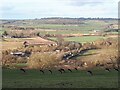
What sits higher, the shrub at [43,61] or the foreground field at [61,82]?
the foreground field at [61,82]

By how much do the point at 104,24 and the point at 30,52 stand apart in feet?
150

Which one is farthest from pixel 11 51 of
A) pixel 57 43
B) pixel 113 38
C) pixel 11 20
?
pixel 11 20

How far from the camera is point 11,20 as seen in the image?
11275 cm

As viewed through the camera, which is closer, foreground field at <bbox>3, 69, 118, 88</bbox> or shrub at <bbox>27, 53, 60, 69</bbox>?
foreground field at <bbox>3, 69, 118, 88</bbox>

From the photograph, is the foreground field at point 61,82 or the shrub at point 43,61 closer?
the foreground field at point 61,82

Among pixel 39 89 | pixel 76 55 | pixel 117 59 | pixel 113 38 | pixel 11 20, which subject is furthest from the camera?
pixel 11 20

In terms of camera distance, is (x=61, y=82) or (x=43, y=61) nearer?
(x=61, y=82)

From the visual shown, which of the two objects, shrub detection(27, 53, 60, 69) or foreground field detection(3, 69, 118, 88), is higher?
foreground field detection(3, 69, 118, 88)

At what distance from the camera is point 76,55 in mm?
68188

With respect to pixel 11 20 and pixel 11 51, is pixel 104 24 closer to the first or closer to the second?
pixel 11 20

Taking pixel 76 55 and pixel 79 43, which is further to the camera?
pixel 79 43

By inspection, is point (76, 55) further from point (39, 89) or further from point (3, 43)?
point (39, 89)

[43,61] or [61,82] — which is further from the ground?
[61,82]

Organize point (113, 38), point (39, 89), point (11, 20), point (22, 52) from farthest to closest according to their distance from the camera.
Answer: point (11, 20), point (113, 38), point (22, 52), point (39, 89)
